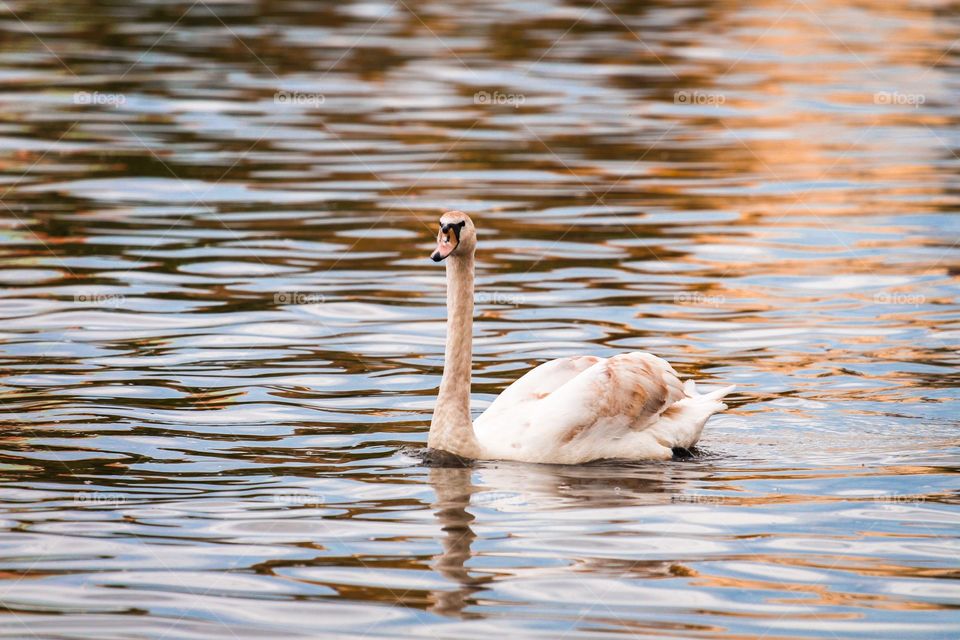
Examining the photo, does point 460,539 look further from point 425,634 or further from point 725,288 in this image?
point 725,288

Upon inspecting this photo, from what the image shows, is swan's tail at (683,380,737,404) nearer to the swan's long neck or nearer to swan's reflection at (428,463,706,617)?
swan's reflection at (428,463,706,617)

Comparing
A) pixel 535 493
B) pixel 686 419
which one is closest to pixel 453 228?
pixel 535 493

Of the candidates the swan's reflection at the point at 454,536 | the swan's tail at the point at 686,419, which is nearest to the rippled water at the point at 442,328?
the swan's reflection at the point at 454,536

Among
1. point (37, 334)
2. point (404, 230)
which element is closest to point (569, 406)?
point (37, 334)

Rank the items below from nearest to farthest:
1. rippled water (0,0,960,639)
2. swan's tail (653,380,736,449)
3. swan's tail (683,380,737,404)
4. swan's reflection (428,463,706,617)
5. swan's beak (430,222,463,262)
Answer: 1. rippled water (0,0,960,639)
2. swan's reflection (428,463,706,617)
3. swan's beak (430,222,463,262)
4. swan's tail (653,380,736,449)
5. swan's tail (683,380,737,404)

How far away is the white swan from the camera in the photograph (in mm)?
10680

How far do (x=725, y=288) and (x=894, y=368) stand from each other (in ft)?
10.1

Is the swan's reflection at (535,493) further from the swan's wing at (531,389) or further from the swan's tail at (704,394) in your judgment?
the swan's tail at (704,394)

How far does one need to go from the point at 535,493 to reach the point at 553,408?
81 cm

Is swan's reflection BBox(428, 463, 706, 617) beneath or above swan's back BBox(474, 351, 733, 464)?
beneath

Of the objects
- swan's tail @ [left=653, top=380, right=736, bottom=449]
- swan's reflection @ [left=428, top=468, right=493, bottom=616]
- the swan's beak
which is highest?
the swan's beak

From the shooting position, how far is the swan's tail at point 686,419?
439 inches

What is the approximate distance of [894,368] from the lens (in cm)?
1316

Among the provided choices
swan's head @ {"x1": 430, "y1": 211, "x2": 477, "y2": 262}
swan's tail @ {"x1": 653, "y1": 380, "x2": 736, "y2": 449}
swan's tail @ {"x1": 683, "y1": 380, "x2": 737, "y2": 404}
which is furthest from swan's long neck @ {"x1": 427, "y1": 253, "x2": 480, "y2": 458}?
swan's tail @ {"x1": 683, "y1": 380, "x2": 737, "y2": 404}
